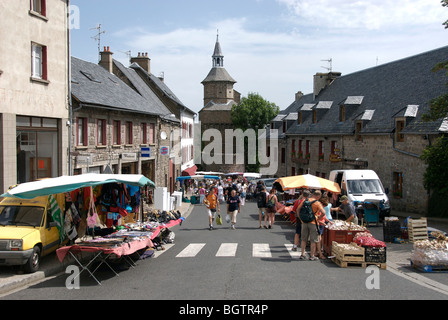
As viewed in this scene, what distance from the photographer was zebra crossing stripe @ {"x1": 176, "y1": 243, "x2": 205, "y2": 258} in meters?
12.5

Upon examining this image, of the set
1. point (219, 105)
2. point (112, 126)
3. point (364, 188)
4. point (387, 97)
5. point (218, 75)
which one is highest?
point (218, 75)

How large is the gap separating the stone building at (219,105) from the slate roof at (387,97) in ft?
125

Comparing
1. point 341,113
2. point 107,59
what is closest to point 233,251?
point 107,59

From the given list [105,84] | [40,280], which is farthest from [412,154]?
[40,280]

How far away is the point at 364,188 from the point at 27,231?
1545 cm

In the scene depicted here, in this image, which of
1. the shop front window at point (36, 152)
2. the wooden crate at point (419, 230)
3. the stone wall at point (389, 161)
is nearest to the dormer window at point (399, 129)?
the stone wall at point (389, 161)

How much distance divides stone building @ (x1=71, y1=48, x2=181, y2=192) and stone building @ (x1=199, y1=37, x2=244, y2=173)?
42.8 metres

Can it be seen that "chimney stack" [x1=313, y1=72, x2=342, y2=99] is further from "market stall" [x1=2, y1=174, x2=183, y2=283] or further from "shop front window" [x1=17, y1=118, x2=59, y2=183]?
"market stall" [x1=2, y1=174, x2=183, y2=283]

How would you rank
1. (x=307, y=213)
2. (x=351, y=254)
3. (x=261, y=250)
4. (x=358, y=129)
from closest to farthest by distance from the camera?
(x=351, y=254)
(x=307, y=213)
(x=261, y=250)
(x=358, y=129)

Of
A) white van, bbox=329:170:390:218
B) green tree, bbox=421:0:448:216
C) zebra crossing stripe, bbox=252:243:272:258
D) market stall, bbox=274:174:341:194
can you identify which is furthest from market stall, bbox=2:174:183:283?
green tree, bbox=421:0:448:216

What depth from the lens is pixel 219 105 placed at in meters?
84.7

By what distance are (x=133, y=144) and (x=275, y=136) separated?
27.0m

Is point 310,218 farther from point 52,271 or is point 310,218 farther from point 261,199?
point 261,199

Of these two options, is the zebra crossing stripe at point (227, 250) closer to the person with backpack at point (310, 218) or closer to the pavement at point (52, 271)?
the person with backpack at point (310, 218)
